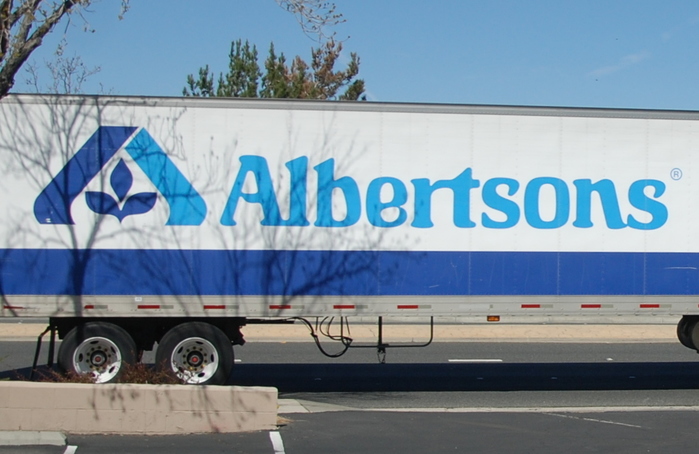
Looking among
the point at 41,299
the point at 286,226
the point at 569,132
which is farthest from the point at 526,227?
the point at 41,299

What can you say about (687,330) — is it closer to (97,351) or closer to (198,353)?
(198,353)

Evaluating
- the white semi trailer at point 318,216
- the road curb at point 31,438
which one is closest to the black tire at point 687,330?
the white semi trailer at point 318,216

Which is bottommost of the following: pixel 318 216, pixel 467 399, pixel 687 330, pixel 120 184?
pixel 467 399

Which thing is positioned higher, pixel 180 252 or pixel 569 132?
pixel 569 132

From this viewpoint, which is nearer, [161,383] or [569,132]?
[161,383]

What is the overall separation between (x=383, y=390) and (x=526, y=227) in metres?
3.31

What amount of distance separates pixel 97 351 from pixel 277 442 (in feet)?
12.5

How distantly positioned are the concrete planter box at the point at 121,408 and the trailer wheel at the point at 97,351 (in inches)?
92.0

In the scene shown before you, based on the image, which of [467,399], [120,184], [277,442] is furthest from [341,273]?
[277,442]

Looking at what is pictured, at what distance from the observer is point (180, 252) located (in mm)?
12195

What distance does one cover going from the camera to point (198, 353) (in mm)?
12289

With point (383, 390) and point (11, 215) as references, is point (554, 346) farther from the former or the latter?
point (11, 215)

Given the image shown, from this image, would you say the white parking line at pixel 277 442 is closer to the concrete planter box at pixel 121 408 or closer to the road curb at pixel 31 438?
the concrete planter box at pixel 121 408

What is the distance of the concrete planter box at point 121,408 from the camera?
9.49 meters
